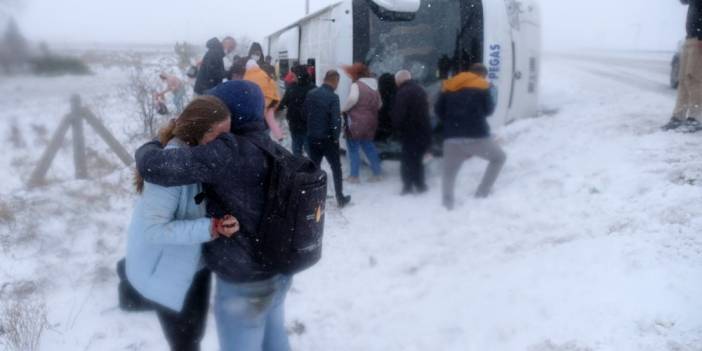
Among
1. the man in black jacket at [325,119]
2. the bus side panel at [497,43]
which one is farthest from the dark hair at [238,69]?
the bus side panel at [497,43]

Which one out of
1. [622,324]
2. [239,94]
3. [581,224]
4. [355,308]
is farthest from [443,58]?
[239,94]

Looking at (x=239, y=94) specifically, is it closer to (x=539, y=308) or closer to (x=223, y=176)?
(x=223, y=176)

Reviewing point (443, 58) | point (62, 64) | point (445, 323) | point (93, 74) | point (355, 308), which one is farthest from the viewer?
point (443, 58)

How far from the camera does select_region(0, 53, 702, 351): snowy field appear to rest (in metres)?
2.89

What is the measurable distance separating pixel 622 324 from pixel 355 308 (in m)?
1.72

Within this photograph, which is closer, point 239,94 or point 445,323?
point 239,94

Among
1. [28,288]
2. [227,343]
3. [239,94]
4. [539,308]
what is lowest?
[28,288]

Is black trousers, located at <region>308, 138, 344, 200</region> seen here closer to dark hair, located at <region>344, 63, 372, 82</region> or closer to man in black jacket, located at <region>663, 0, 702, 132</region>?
dark hair, located at <region>344, 63, 372, 82</region>

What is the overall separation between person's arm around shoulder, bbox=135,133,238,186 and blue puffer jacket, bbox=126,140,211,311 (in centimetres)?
11

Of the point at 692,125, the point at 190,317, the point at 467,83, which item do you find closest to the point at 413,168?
the point at 467,83

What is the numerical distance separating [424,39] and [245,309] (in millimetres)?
7024

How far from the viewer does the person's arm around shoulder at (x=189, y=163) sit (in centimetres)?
185

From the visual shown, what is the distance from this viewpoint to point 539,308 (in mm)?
3088

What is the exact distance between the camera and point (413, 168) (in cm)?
612
